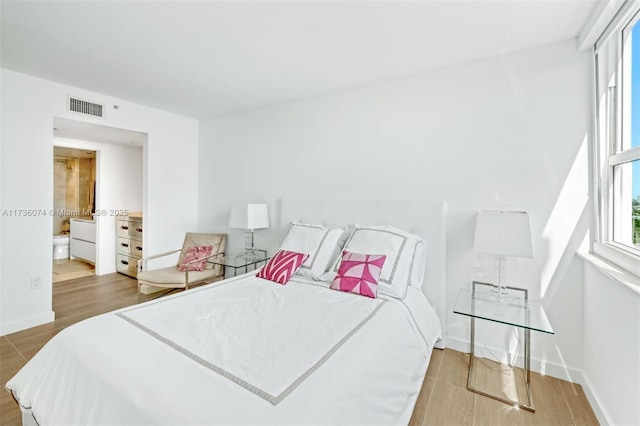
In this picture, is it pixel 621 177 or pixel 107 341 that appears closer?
pixel 107 341

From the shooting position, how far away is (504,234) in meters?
2.09

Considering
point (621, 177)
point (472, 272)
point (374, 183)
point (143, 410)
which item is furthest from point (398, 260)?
point (143, 410)

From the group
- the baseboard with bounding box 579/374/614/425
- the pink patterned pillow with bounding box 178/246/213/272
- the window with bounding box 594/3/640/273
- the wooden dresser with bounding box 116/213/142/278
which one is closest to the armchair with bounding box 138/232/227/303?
the pink patterned pillow with bounding box 178/246/213/272

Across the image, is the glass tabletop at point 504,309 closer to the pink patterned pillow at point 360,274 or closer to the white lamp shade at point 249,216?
the pink patterned pillow at point 360,274

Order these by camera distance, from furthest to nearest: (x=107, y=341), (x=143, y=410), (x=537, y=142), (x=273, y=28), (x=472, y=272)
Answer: (x=472, y=272) → (x=537, y=142) → (x=273, y=28) → (x=107, y=341) → (x=143, y=410)

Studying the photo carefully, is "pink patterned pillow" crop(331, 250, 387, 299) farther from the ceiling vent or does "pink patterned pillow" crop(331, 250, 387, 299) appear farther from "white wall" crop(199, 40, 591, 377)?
the ceiling vent

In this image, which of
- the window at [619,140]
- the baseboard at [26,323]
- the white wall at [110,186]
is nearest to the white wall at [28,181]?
the baseboard at [26,323]

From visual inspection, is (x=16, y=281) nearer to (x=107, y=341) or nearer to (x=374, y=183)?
(x=107, y=341)

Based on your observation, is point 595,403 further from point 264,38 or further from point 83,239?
point 83,239

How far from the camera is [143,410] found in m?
1.02

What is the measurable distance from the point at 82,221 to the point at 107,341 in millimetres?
5406

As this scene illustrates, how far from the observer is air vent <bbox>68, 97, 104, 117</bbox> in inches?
125

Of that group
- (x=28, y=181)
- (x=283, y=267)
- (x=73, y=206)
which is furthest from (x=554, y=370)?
(x=73, y=206)

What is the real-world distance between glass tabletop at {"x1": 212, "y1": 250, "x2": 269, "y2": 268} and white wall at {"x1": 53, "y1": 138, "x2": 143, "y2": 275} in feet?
8.14
